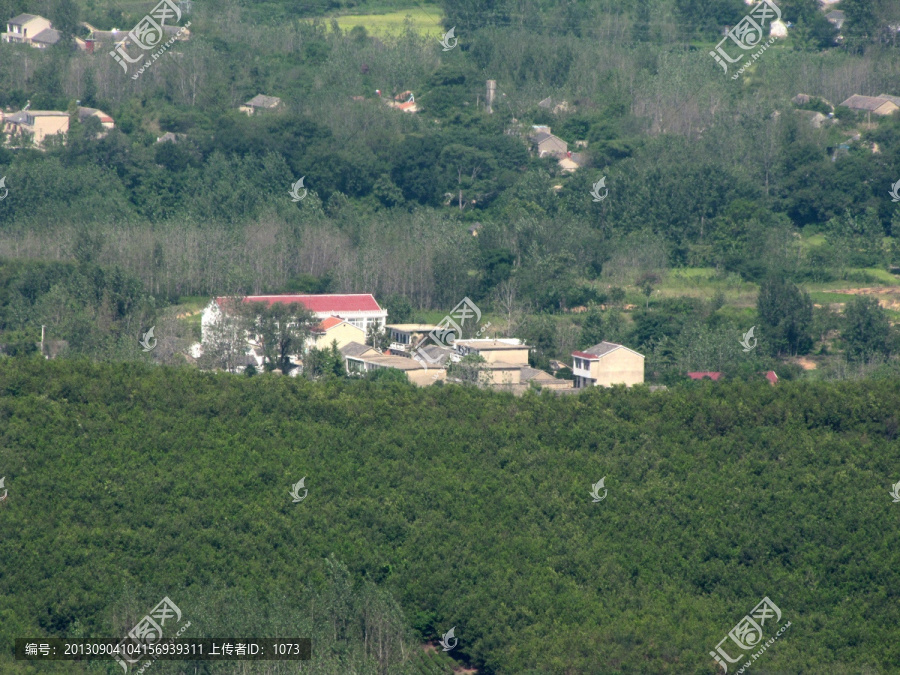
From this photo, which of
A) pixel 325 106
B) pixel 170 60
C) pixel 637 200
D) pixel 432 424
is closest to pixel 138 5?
pixel 170 60

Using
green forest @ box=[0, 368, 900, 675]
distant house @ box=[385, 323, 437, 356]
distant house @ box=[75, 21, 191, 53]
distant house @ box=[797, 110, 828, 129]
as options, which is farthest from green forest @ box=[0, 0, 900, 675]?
distant house @ box=[385, 323, 437, 356]

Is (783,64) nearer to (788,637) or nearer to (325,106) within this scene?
(325,106)

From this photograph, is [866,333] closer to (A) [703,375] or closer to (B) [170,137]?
(A) [703,375]

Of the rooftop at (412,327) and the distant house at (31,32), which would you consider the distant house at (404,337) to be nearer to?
the rooftop at (412,327)

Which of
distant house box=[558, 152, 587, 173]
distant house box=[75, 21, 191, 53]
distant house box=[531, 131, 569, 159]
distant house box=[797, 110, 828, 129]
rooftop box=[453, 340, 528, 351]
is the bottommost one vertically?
rooftop box=[453, 340, 528, 351]

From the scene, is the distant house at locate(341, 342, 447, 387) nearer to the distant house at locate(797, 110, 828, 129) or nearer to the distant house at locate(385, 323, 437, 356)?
the distant house at locate(385, 323, 437, 356)

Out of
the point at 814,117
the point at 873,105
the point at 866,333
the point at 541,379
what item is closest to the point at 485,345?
the point at 541,379

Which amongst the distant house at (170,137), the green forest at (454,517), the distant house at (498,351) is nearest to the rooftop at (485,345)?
the distant house at (498,351)
